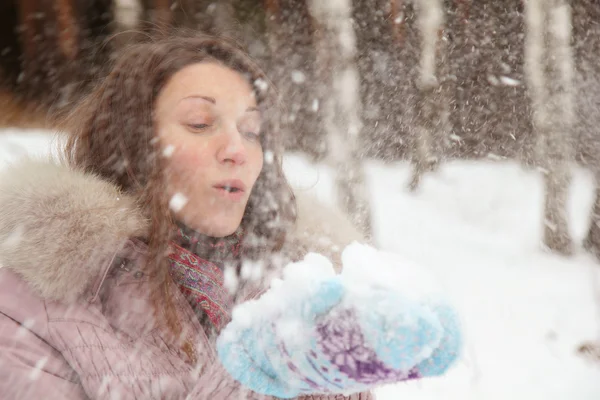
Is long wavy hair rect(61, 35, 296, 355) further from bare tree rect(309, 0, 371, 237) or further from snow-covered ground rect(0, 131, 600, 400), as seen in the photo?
bare tree rect(309, 0, 371, 237)

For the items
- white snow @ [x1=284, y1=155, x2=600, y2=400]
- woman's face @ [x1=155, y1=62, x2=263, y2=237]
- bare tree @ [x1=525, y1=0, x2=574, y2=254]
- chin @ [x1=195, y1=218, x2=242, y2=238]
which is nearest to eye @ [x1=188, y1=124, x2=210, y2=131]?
woman's face @ [x1=155, y1=62, x2=263, y2=237]

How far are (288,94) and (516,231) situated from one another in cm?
436

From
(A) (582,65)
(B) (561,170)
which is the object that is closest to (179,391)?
A: (B) (561,170)

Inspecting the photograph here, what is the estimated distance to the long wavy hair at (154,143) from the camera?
5.10 ft

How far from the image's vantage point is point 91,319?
1272 millimetres

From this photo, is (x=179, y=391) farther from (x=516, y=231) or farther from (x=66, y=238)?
(x=516, y=231)

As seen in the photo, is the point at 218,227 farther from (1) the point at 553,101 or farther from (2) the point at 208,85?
(1) the point at 553,101

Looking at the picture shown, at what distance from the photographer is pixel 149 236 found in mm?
1525

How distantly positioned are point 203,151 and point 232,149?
91mm

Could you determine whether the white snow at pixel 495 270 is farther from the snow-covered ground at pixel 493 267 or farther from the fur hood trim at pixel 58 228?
the fur hood trim at pixel 58 228

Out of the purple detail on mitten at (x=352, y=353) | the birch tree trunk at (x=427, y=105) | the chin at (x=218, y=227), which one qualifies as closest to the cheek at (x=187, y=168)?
the chin at (x=218, y=227)

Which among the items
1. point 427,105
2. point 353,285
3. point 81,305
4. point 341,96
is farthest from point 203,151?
point 427,105

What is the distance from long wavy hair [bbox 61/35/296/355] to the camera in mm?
1554

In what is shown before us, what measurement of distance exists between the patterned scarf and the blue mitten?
1.87 feet
